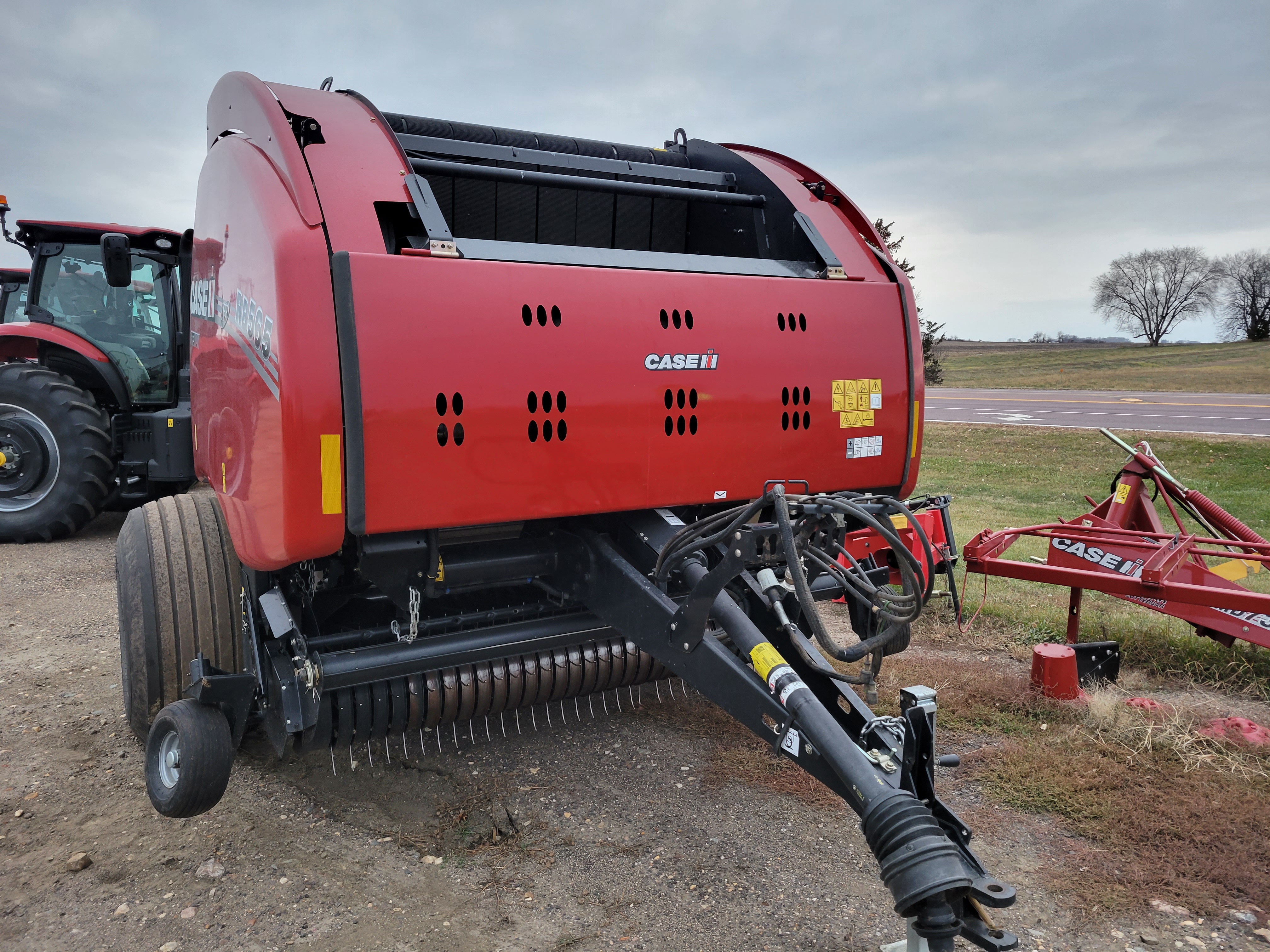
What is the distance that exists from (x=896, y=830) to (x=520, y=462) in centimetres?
142

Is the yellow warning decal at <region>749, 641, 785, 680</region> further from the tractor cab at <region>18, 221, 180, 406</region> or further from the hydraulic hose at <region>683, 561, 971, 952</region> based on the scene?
the tractor cab at <region>18, 221, 180, 406</region>

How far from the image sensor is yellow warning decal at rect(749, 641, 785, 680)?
234cm

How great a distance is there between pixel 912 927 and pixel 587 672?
171 cm

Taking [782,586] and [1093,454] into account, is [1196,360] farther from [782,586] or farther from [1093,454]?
[782,586]

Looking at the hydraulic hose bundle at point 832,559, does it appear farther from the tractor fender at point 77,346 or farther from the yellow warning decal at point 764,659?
the tractor fender at point 77,346

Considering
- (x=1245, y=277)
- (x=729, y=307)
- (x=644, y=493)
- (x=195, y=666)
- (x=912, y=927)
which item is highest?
(x=1245, y=277)

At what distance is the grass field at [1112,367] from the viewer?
2605cm

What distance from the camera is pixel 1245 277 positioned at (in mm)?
44000

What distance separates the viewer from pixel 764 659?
2369 millimetres

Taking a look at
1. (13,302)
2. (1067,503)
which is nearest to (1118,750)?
(1067,503)

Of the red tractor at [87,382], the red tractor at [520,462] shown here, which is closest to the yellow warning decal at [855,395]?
the red tractor at [520,462]

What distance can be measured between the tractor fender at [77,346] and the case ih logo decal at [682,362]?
21.3 feet

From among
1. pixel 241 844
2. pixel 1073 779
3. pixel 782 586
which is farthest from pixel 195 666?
pixel 1073 779

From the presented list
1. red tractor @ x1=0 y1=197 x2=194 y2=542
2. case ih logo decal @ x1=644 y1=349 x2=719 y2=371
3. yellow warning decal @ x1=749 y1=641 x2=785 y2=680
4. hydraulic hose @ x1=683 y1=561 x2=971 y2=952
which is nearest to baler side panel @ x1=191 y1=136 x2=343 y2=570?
case ih logo decal @ x1=644 y1=349 x2=719 y2=371
